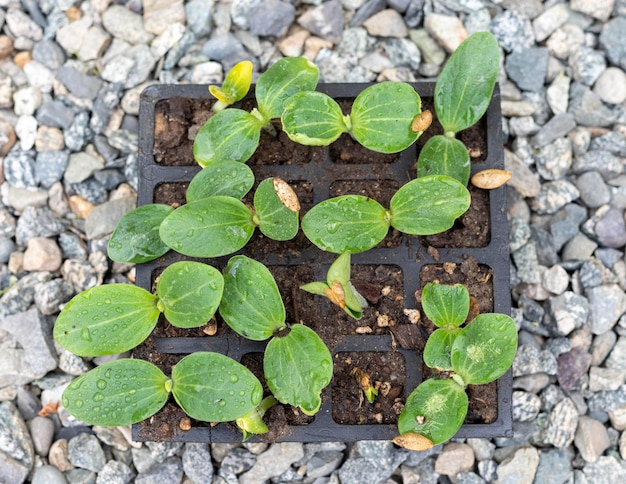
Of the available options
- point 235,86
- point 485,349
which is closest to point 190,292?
point 235,86

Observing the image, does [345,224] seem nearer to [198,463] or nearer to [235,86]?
[235,86]

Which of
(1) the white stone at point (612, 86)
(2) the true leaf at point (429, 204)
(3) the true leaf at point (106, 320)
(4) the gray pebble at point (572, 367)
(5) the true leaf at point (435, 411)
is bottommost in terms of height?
(4) the gray pebble at point (572, 367)

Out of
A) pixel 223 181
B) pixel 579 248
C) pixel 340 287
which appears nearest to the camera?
pixel 340 287

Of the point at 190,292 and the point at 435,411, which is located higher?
the point at 190,292

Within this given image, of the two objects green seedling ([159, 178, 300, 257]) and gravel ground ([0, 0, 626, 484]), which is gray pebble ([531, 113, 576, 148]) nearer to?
gravel ground ([0, 0, 626, 484])

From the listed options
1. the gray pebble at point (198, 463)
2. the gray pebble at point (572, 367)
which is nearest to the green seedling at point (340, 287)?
the gray pebble at point (198, 463)

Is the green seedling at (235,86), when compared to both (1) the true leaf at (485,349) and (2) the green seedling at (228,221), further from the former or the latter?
(1) the true leaf at (485,349)

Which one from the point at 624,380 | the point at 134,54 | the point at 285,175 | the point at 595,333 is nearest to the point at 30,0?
the point at 134,54
